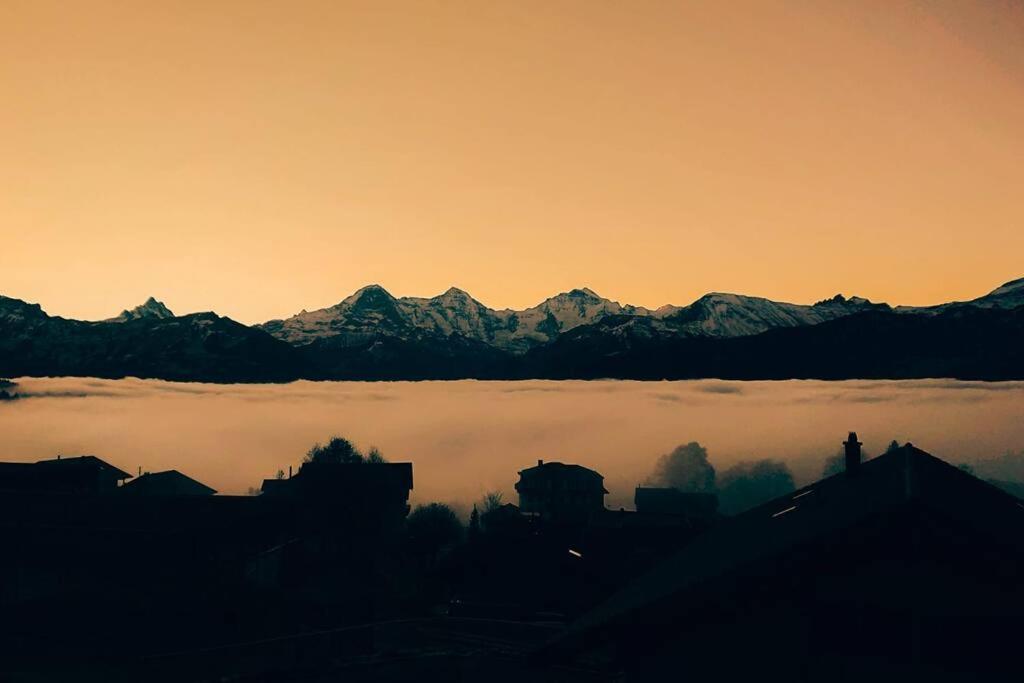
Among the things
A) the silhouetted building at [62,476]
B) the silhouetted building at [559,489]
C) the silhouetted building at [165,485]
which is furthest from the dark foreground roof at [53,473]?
the silhouetted building at [559,489]

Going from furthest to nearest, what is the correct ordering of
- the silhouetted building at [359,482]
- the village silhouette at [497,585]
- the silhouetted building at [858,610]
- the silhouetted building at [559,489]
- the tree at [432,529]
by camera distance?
the silhouetted building at [559,489]
the silhouetted building at [359,482]
the tree at [432,529]
the village silhouette at [497,585]
the silhouetted building at [858,610]

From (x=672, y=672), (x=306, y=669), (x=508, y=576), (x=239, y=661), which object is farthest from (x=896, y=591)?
(x=508, y=576)

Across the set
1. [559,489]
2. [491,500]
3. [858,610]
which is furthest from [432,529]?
[858,610]

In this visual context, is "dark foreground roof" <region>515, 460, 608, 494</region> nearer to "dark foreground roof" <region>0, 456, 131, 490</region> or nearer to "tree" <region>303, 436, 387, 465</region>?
"tree" <region>303, 436, 387, 465</region>

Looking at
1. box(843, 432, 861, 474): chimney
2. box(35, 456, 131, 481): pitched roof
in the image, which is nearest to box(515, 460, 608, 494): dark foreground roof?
box(35, 456, 131, 481): pitched roof

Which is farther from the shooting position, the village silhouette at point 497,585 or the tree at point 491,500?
the tree at point 491,500

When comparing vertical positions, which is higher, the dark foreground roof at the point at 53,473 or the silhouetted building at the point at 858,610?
the silhouetted building at the point at 858,610

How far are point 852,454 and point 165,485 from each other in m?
105

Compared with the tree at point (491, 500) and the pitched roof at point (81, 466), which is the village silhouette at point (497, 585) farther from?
the tree at point (491, 500)

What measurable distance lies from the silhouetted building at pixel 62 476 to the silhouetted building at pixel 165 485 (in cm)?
223

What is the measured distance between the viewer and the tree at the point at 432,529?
77375mm

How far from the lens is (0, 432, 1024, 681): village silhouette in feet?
24.3

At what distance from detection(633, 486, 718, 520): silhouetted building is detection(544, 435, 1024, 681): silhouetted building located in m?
127

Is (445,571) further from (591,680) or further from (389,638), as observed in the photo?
(591,680)
